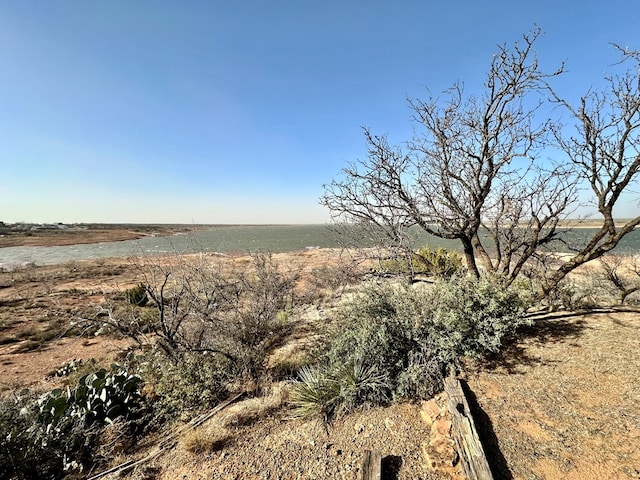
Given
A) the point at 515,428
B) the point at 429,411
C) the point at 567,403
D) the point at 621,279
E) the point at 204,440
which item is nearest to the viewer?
the point at 515,428

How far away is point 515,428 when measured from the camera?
3.19 meters

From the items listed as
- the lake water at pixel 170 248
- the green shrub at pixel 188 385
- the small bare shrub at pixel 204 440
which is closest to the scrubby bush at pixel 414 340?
the small bare shrub at pixel 204 440

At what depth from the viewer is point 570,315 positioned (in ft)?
18.8

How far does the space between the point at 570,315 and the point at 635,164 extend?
2.84 m

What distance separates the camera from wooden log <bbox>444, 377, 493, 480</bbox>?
2594 millimetres

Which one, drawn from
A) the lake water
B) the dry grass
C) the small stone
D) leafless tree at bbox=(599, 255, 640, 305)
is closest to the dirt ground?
the dry grass

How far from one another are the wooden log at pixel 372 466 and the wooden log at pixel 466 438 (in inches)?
30.7

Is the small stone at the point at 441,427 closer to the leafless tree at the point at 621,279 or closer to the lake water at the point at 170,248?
the lake water at the point at 170,248

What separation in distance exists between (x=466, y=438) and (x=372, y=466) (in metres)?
0.97

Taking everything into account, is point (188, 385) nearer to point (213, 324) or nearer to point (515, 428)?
point (213, 324)

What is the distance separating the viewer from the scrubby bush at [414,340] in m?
4.14

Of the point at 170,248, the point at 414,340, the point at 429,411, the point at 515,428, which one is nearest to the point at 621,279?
the point at 414,340

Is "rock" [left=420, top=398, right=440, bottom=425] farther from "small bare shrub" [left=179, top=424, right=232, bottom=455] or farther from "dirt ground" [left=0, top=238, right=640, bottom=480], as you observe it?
"small bare shrub" [left=179, top=424, right=232, bottom=455]

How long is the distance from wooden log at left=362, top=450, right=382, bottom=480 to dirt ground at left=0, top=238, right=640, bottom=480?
4.2 inches
